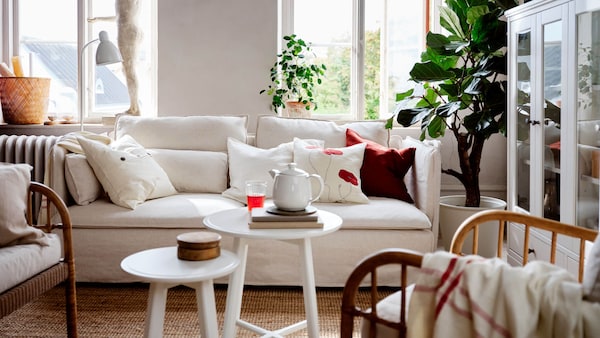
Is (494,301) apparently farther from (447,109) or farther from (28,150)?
(28,150)

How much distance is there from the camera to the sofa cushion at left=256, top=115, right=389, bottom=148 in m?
3.69

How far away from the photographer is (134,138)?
3.70 meters

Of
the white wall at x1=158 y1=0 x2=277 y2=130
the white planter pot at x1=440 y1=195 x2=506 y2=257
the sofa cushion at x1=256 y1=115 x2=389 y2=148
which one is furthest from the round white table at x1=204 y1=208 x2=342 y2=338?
the white wall at x1=158 y1=0 x2=277 y2=130

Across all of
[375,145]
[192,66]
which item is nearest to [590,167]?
[375,145]

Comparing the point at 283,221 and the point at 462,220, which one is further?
the point at 462,220

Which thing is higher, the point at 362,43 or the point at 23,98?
the point at 362,43

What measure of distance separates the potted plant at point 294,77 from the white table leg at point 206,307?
243 cm

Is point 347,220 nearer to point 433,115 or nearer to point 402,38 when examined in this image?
point 433,115

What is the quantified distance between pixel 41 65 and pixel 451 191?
10.6 feet

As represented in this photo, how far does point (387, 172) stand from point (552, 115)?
995 millimetres

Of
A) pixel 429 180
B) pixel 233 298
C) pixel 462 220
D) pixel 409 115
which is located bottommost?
pixel 233 298

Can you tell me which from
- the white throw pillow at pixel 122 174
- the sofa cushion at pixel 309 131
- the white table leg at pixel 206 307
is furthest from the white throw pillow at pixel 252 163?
the white table leg at pixel 206 307

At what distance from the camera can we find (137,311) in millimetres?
2828

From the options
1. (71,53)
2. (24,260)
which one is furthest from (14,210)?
(71,53)
